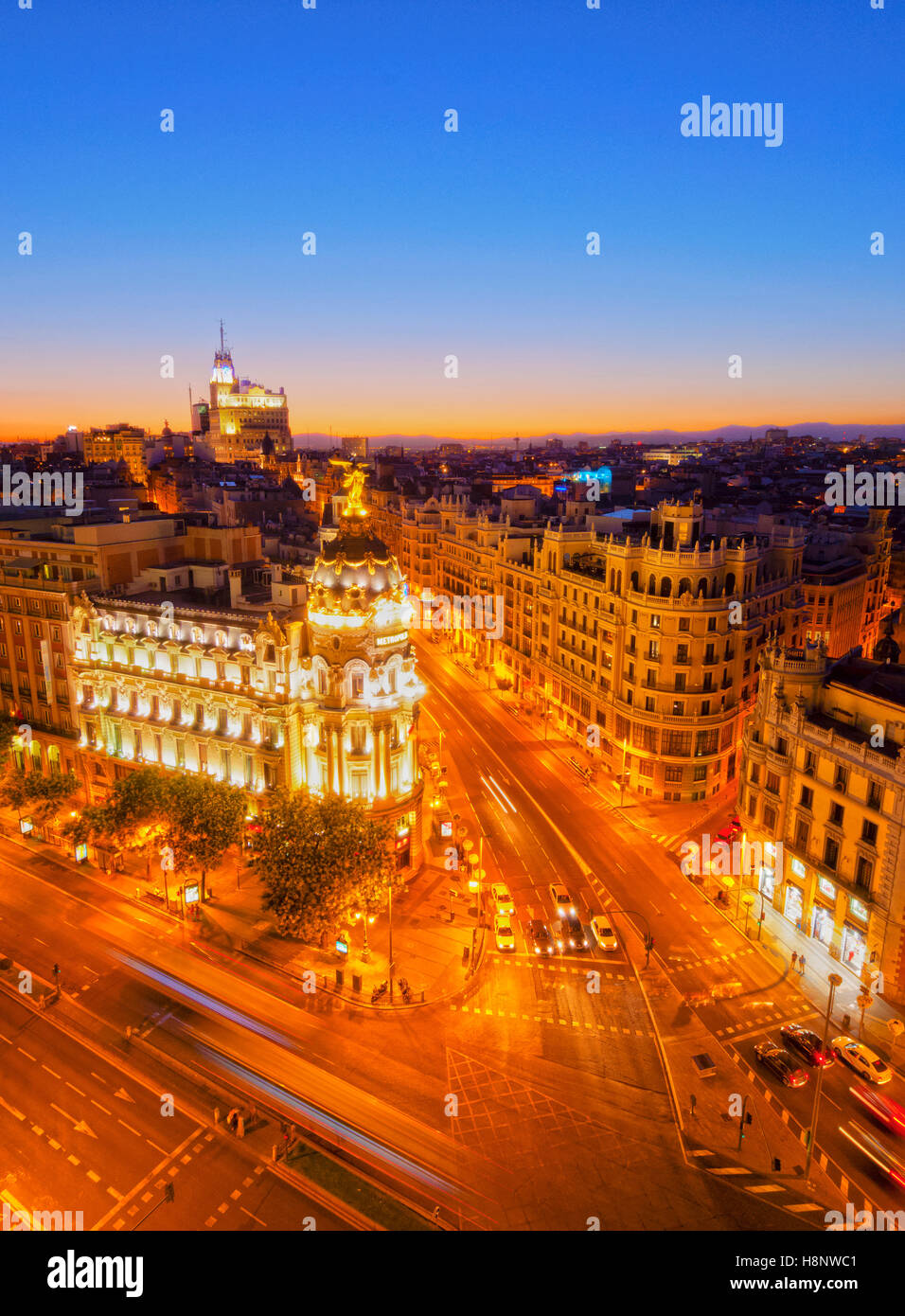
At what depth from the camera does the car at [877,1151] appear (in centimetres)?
3966

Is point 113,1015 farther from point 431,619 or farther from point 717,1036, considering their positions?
point 431,619

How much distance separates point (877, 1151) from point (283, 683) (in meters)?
47.8

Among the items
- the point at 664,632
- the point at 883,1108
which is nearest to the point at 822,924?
the point at 883,1108

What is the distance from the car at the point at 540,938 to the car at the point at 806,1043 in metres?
15.3

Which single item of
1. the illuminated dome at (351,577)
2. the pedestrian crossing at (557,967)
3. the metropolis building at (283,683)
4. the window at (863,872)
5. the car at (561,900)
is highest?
the illuminated dome at (351,577)

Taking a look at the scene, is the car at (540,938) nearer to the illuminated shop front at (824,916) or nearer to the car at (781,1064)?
the car at (781,1064)

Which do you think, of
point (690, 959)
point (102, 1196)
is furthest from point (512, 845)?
point (102, 1196)

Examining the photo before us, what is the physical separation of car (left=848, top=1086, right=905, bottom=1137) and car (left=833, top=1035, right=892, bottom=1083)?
0.79 m

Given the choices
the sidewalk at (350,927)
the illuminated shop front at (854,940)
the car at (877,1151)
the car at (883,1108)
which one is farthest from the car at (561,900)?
the car at (877,1151)

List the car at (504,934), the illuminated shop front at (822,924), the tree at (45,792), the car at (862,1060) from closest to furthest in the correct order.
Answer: the car at (862,1060) < the illuminated shop front at (822,924) < the car at (504,934) < the tree at (45,792)

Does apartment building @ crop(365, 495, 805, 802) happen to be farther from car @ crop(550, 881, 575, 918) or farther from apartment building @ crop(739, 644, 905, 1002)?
car @ crop(550, 881, 575, 918)

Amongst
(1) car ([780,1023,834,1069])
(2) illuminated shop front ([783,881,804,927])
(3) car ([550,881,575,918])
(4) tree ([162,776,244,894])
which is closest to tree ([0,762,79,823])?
(4) tree ([162,776,244,894])

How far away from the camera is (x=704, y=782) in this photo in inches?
3041

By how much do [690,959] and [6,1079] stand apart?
1679 inches
